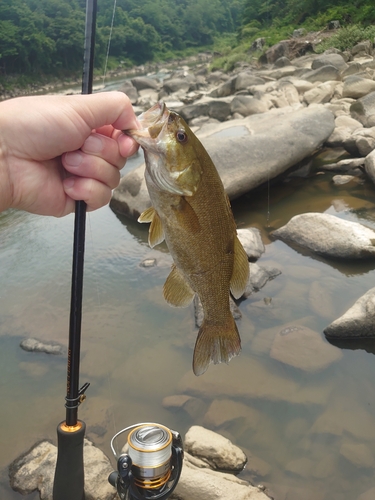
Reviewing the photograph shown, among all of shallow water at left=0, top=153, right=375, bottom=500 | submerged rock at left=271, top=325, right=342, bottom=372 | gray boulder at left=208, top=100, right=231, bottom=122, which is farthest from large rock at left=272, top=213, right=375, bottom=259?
gray boulder at left=208, top=100, right=231, bottom=122

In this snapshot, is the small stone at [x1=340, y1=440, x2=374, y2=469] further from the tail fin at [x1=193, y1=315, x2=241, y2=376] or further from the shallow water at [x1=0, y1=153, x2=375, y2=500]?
the tail fin at [x1=193, y1=315, x2=241, y2=376]

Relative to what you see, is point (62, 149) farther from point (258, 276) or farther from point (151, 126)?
point (258, 276)

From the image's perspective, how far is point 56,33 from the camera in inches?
2133

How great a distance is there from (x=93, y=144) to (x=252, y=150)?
245 inches

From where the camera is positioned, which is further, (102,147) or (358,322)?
(358,322)

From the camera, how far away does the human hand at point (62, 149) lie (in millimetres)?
1955

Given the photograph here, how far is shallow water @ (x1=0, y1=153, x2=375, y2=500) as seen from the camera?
A: 3.48 m

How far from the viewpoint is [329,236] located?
595cm

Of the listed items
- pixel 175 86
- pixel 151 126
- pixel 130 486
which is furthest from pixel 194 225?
pixel 175 86

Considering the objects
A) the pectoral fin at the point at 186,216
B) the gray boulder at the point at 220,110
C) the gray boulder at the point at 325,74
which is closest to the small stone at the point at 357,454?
the pectoral fin at the point at 186,216

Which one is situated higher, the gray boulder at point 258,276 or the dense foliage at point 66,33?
the dense foliage at point 66,33

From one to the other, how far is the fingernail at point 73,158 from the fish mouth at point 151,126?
0.30 meters

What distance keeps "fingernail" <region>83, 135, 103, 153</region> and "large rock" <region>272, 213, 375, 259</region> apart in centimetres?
440

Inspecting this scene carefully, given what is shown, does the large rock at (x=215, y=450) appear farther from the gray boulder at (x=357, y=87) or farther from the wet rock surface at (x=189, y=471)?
the gray boulder at (x=357, y=87)
